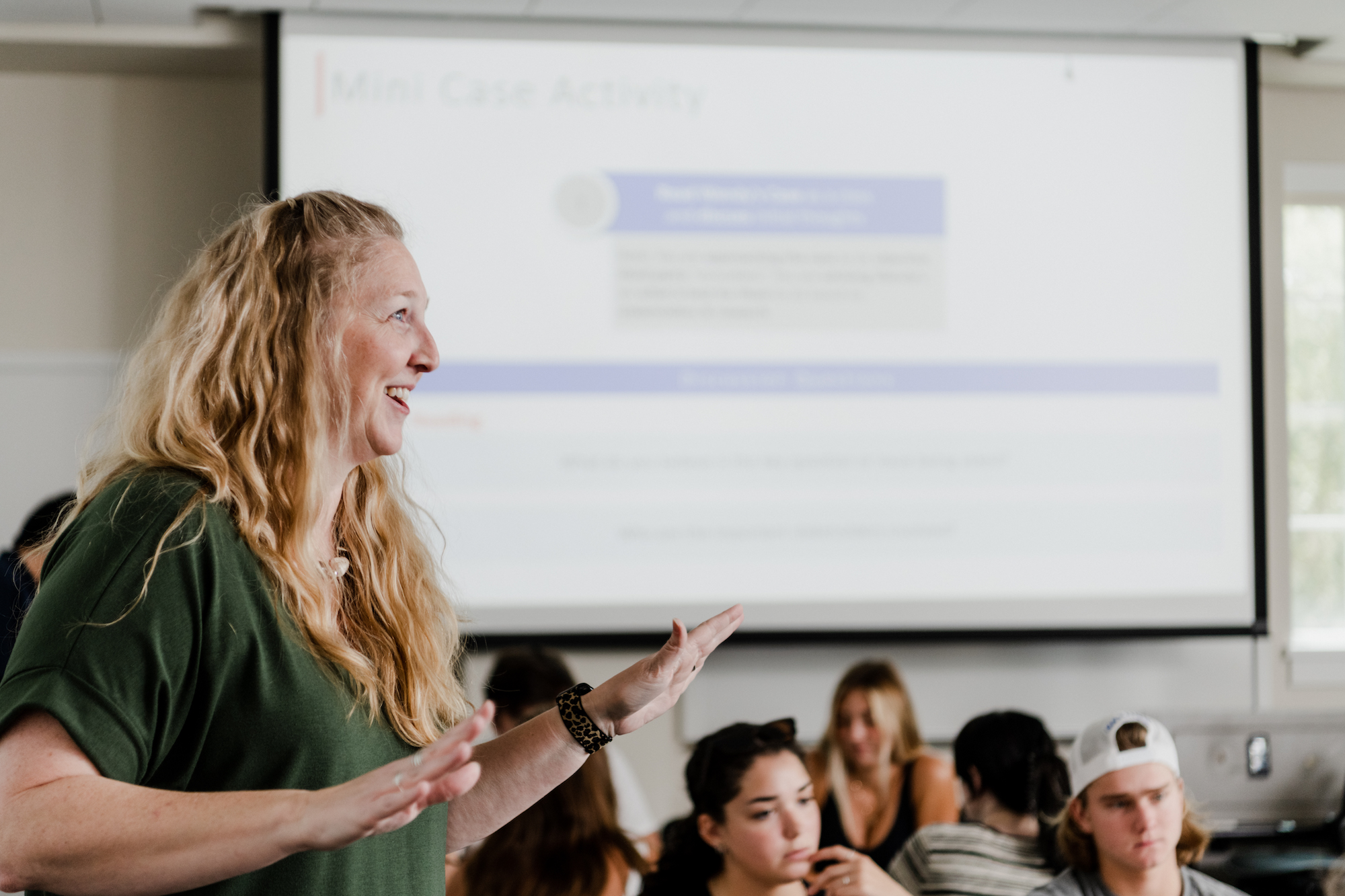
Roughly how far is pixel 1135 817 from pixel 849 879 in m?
0.45

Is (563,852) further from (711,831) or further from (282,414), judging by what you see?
(282,414)

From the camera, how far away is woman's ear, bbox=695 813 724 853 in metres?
1.64

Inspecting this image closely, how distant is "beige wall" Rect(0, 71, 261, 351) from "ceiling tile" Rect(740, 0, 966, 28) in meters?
1.64

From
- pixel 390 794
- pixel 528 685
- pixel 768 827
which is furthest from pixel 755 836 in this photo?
pixel 528 685

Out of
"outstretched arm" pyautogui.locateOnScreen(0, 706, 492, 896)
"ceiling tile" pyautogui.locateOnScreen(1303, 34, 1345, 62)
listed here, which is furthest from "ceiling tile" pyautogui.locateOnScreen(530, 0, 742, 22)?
"outstretched arm" pyautogui.locateOnScreen(0, 706, 492, 896)

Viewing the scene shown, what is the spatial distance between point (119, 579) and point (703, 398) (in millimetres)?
2591

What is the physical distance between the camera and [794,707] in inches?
139

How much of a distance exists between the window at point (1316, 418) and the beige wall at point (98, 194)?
139 inches

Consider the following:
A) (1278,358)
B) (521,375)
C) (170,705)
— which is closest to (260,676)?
(170,705)

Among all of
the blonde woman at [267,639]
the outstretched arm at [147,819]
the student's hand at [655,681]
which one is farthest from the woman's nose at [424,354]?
the outstretched arm at [147,819]

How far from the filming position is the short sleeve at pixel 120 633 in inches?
32.8

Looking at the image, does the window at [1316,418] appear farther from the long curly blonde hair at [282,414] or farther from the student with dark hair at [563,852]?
the long curly blonde hair at [282,414]

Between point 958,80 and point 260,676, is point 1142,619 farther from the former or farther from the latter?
point 260,676

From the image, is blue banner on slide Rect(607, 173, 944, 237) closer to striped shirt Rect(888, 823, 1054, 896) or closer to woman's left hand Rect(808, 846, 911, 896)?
striped shirt Rect(888, 823, 1054, 896)
